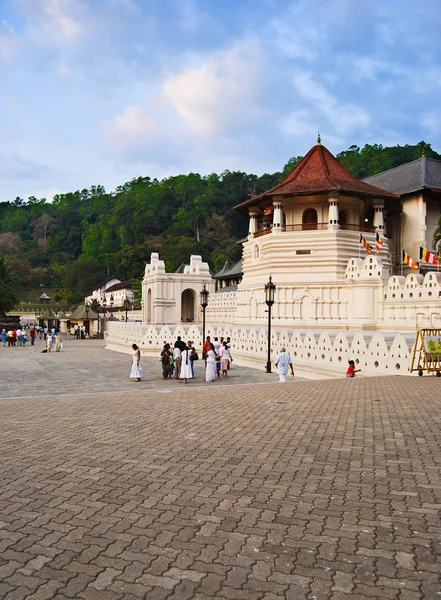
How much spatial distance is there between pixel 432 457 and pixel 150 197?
106m

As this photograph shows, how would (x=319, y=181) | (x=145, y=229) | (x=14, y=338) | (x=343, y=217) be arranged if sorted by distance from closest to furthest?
1. (x=319, y=181)
2. (x=343, y=217)
3. (x=14, y=338)
4. (x=145, y=229)

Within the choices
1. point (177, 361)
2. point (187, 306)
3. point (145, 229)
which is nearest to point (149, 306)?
point (187, 306)

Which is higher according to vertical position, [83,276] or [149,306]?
[83,276]

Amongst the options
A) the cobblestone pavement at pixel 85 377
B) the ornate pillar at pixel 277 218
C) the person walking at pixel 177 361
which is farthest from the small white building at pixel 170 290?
the person walking at pixel 177 361

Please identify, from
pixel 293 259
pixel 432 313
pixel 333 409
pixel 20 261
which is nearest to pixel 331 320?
pixel 293 259

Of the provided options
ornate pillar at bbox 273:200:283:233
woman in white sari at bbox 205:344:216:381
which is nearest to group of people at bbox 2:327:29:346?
ornate pillar at bbox 273:200:283:233

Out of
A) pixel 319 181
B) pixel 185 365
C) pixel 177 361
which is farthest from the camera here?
pixel 319 181

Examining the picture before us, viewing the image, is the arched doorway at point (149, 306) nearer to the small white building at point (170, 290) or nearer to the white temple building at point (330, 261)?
the small white building at point (170, 290)

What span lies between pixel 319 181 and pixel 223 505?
31.9 metres

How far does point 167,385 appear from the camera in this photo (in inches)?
635

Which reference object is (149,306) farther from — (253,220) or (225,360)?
(225,360)

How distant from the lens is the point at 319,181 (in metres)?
35.0

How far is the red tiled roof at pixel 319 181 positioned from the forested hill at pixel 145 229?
35.3 meters

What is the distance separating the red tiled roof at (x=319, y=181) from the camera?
111 ft
